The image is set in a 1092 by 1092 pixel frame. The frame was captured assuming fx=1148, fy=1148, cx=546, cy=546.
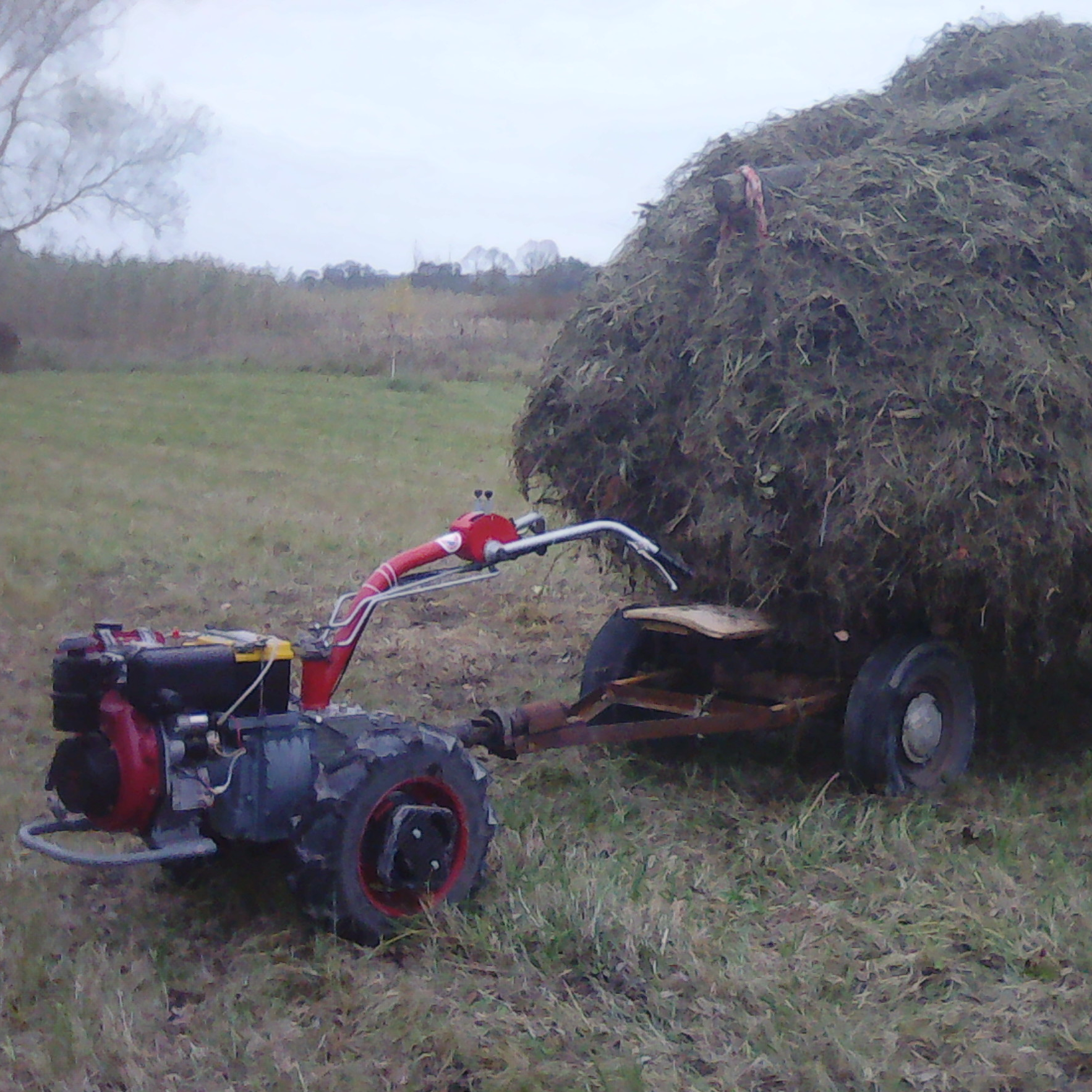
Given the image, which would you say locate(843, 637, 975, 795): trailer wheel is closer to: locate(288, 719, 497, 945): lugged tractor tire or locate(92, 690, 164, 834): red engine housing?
locate(288, 719, 497, 945): lugged tractor tire

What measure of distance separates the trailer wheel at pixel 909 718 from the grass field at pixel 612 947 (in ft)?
0.42

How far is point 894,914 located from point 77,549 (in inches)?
249

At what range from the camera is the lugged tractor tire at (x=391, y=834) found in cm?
314

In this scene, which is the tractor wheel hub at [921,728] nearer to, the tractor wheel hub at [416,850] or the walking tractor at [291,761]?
the walking tractor at [291,761]

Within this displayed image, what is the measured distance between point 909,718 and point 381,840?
2114 mm

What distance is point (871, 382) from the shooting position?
410 cm

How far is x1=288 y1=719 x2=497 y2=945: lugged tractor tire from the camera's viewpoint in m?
3.14

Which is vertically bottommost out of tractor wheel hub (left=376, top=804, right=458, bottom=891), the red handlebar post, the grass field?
the grass field

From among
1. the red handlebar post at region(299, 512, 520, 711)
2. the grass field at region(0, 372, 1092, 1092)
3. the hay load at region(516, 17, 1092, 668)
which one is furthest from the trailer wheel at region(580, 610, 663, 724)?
the red handlebar post at region(299, 512, 520, 711)

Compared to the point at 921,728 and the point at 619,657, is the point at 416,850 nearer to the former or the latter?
the point at 619,657

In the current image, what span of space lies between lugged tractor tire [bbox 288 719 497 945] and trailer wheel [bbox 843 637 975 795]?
1.54 metres

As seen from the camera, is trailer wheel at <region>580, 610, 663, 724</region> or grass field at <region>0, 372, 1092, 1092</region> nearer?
grass field at <region>0, 372, 1092, 1092</region>

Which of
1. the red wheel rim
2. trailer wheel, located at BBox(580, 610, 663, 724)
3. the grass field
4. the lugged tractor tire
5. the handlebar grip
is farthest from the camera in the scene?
trailer wheel, located at BBox(580, 610, 663, 724)

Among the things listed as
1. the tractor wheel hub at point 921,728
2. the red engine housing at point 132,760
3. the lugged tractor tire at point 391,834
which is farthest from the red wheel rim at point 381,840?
the tractor wheel hub at point 921,728
